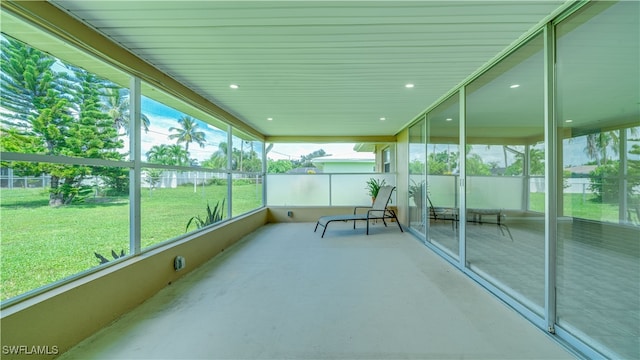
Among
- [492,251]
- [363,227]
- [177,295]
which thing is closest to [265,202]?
[363,227]

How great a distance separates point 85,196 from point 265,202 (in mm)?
4752

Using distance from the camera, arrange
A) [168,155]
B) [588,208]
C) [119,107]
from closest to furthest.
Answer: [588,208]
[119,107]
[168,155]

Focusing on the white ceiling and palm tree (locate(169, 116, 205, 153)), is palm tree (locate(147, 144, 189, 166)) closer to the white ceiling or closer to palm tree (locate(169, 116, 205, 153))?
palm tree (locate(169, 116, 205, 153))

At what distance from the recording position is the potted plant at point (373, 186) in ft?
22.2

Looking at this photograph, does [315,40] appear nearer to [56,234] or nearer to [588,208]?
[588,208]

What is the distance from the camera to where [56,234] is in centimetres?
208

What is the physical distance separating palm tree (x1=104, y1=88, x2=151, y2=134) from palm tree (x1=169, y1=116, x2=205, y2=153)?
3.88ft

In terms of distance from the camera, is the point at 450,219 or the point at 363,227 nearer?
the point at 450,219

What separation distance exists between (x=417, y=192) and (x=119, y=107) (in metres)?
4.93

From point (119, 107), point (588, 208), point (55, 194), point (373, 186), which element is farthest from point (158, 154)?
point (373, 186)

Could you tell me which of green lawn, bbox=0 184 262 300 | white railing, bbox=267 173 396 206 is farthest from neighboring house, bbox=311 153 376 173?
green lawn, bbox=0 184 262 300

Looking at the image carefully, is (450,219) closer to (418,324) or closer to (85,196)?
(418,324)

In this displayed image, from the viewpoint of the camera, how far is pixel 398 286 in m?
2.72

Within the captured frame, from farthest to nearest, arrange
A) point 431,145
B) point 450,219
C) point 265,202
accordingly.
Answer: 1. point 265,202
2. point 431,145
3. point 450,219
